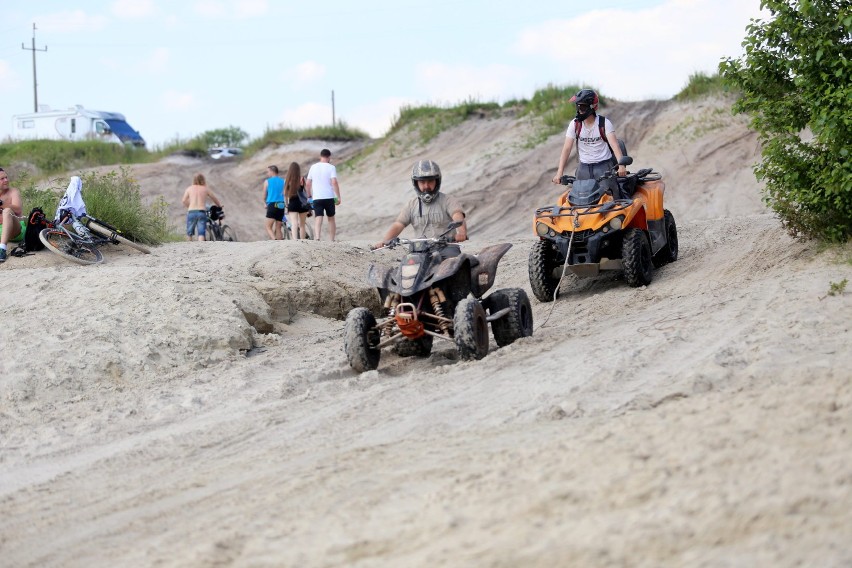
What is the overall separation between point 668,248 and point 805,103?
273cm

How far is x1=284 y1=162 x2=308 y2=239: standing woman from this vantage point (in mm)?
16547

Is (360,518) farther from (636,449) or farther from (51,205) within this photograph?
(51,205)

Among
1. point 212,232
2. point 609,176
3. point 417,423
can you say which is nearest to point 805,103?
point 609,176

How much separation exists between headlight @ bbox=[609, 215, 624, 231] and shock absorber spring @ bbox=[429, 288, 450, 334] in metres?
3.11

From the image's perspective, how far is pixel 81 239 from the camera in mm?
12297

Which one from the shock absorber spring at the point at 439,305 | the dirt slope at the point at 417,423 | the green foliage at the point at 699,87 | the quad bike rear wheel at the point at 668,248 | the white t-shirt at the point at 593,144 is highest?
the green foliage at the point at 699,87

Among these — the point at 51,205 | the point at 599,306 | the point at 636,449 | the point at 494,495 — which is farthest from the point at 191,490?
the point at 51,205

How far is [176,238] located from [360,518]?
41.4 feet

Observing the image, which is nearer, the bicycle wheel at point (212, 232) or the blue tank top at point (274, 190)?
the blue tank top at point (274, 190)

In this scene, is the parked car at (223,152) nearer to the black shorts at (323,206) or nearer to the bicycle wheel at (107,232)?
the black shorts at (323,206)

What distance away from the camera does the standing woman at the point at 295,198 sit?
54.3 ft

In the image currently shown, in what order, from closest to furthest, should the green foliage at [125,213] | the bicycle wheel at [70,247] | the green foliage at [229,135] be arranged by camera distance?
the bicycle wheel at [70,247], the green foliage at [125,213], the green foliage at [229,135]

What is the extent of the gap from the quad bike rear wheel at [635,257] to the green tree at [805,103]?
138 centimetres

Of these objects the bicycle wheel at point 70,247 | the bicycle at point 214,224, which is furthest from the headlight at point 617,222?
the bicycle at point 214,224
